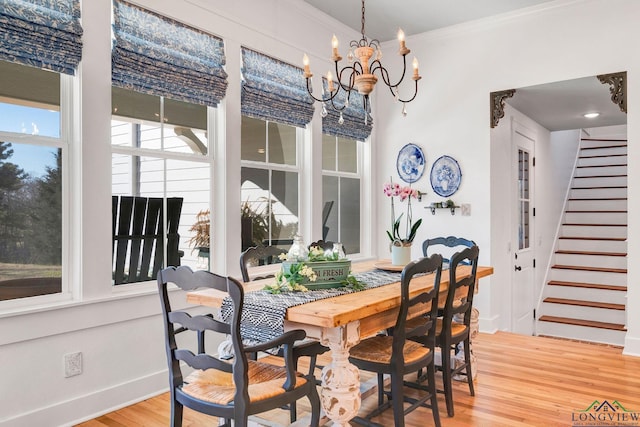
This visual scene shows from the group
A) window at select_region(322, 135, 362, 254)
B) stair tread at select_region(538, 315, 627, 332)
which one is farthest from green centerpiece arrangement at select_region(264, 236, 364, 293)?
stair tread at select_region(538, 315, 627, 332)

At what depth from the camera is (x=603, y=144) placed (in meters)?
8.23

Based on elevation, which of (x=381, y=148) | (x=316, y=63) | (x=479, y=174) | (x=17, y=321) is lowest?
(x=17, y=321)

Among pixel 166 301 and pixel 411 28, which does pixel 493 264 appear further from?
pixel 166 301

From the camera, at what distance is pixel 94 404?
2873 millimetres

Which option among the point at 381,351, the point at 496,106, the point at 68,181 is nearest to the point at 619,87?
the point at 496,106

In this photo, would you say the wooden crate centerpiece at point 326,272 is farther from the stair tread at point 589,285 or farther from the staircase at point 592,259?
the stair tread at point 589,285

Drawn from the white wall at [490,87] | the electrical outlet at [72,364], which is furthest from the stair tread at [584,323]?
the electrical outlet at [72,364]

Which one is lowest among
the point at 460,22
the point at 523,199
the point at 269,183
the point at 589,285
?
the point at 589,285

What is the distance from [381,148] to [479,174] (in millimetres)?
1214

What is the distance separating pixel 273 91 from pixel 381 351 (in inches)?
97.6

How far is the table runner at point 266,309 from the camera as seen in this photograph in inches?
82.9

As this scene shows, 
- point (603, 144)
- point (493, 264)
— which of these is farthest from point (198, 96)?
point (603, 144)

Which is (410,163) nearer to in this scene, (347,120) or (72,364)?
(347,120)

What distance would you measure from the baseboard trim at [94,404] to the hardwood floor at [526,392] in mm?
53
